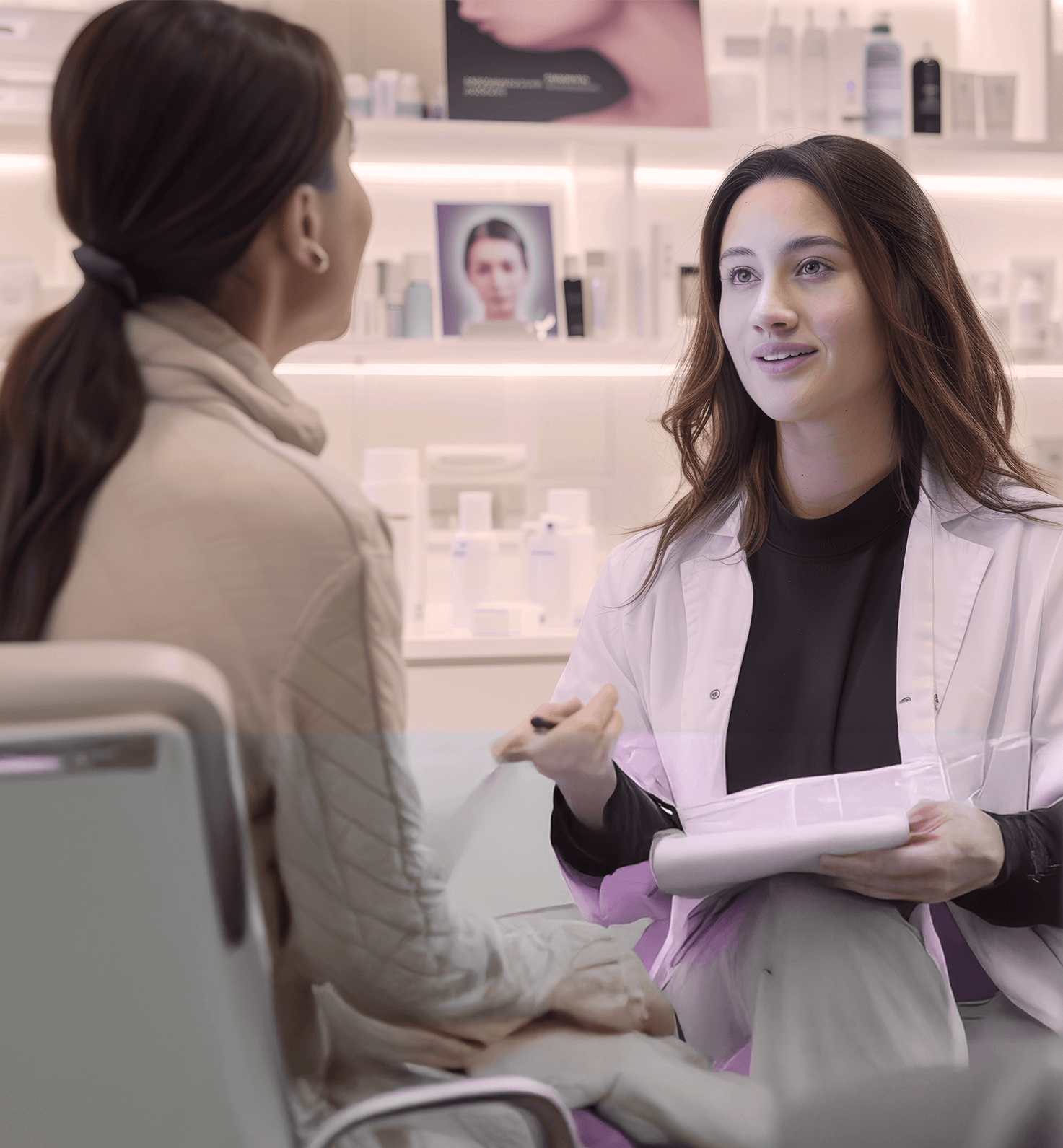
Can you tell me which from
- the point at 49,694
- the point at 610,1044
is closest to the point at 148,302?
the point at 49,694

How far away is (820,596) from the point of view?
2.74ft

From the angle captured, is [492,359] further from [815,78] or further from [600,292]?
[815,78]

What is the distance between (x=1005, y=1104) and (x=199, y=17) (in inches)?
29.6

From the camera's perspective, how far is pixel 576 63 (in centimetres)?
192

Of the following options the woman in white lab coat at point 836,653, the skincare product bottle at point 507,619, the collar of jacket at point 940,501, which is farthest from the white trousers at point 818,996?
the skincare product bottle at point 507,619

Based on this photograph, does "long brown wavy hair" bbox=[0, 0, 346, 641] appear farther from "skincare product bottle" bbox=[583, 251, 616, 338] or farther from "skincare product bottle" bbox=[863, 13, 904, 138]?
"skincare product bottle" bbox=[863, 13, 904, 138]

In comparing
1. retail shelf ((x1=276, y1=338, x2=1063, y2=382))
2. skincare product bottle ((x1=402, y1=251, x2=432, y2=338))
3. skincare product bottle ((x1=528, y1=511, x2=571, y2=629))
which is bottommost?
skincare product bottle ((x1=528, y1=511, x2=571, y2=629))

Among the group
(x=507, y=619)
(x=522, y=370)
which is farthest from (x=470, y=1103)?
(x=522, y=370)

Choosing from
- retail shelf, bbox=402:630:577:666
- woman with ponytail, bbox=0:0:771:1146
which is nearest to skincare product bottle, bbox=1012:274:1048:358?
retail shelf, bbox=402:630:577:666

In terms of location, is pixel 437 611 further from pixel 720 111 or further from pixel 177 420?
pixel 720 111

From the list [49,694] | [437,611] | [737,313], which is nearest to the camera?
[49,694]

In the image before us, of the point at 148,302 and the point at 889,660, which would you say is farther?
the point at 889,660

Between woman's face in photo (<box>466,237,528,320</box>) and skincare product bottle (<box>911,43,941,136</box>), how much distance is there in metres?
0.84

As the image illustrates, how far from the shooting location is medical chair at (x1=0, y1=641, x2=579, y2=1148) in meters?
0.41
